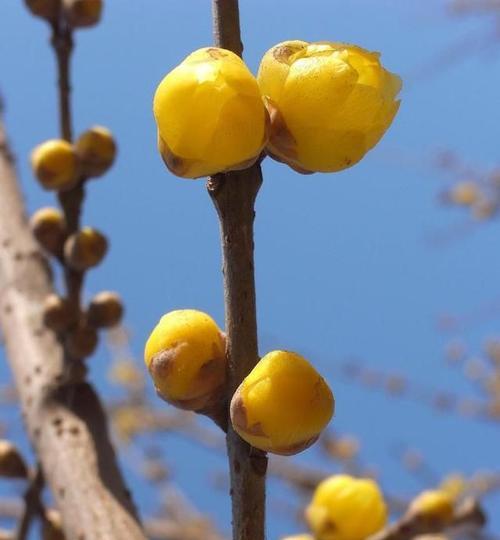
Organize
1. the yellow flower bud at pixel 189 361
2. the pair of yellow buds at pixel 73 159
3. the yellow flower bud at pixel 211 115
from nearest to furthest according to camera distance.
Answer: the yellow flower bud at pixel 211 115 → the yellow flower bud at pixel 189 361 → the pair of yellow buds at pixel 73 159

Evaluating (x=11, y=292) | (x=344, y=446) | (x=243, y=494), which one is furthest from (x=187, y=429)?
(x=243, y=494)

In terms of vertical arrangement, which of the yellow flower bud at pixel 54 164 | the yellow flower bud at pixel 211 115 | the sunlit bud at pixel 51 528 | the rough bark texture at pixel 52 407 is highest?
the yellow flower bud at pixel 211 115

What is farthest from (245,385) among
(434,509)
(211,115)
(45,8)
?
(45,8)

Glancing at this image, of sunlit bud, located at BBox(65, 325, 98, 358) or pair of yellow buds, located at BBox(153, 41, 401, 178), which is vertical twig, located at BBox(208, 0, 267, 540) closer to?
pair of yellow buds, located at BBox(153, 41, 401, 178)

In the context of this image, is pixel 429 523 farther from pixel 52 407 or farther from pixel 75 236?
pixel 75 236

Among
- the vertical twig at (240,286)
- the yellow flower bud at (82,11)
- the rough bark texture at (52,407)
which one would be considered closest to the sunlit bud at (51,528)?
the rough bark texture at (52,407)

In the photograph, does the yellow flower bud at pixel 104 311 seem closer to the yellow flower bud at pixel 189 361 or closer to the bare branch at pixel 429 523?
the bare branch at pixel 429 523


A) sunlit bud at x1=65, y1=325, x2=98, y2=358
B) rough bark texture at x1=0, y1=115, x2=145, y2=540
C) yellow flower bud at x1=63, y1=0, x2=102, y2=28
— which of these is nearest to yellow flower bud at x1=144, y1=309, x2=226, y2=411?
rough bark texture at x1=0, y1=115, x2=145, y2=540
